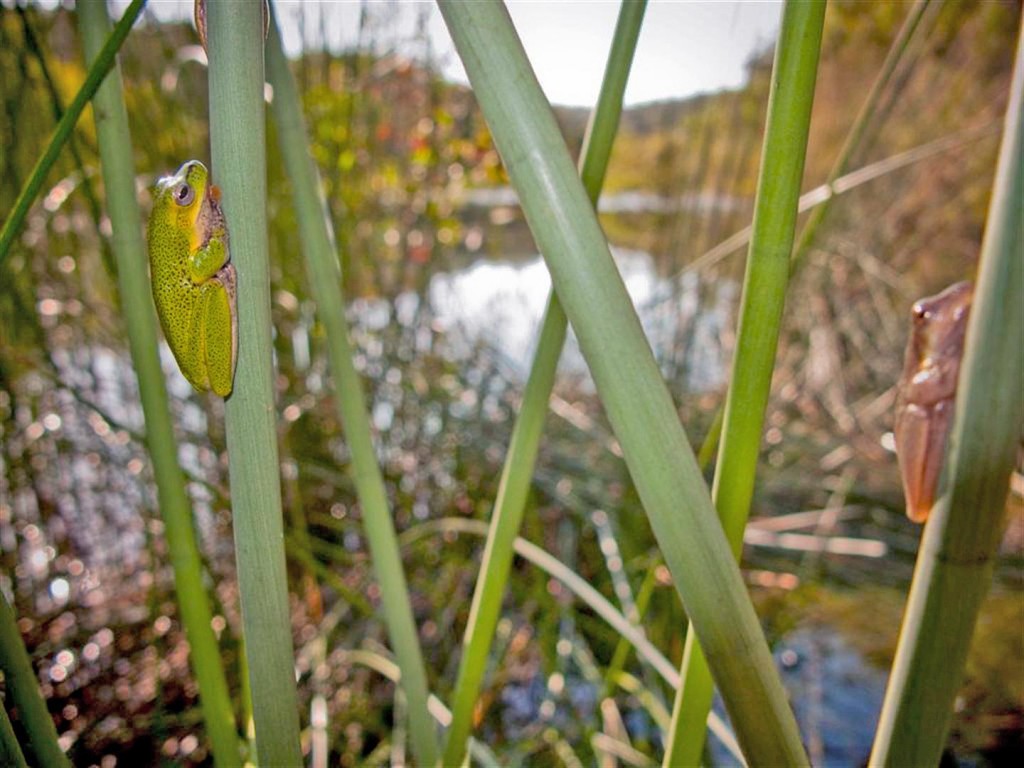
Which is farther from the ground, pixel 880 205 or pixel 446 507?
pixel 880 205

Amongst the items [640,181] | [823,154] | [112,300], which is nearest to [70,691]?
[112,300]

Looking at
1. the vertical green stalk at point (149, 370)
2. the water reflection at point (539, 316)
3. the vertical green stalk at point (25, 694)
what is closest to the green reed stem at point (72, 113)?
the vertical green stalk at point (149, 370)


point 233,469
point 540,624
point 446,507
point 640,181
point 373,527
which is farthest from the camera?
point 640,181

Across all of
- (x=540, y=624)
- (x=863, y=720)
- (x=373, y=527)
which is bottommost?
(x=863, y=720)

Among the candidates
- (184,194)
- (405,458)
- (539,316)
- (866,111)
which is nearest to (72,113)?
(184,194)

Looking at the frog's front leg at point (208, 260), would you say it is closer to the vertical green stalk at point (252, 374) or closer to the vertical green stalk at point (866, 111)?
the vertical green stalk at point (252, 374)

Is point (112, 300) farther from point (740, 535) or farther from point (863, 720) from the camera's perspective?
point (863, 720)
